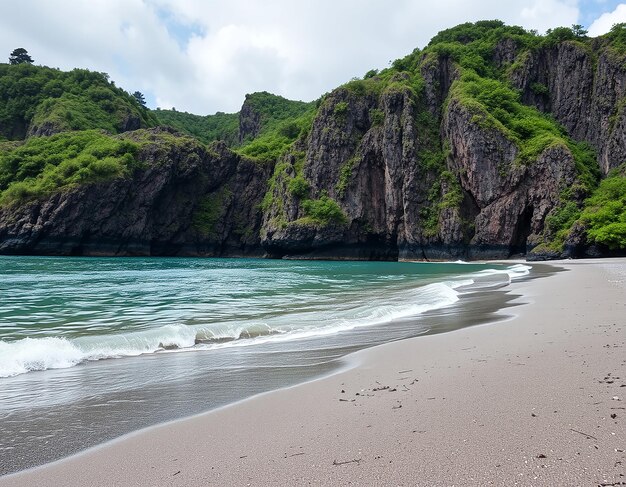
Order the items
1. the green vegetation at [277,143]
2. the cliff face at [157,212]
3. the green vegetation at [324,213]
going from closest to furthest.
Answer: the cliff face at [157,212] < the green vegetation at [324,213] < the green vegetation at [277,143]

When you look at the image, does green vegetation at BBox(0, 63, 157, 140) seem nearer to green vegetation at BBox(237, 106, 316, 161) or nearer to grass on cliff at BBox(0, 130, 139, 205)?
grass on cliff at BBox(0, 130, 139, 205)

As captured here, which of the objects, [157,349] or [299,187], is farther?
[299,187]

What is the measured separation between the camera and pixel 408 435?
3328 millimetres

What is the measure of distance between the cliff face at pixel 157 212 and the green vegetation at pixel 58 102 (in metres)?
22.7

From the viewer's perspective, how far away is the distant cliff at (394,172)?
6062 centimetres

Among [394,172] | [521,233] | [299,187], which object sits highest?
[394,172]

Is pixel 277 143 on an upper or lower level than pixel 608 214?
upper

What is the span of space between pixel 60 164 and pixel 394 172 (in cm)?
5759

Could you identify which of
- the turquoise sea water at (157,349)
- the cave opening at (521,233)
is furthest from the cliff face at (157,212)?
the turquoise sea water at (157,349)

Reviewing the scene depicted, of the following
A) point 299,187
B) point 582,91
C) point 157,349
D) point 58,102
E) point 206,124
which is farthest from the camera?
point 206,124

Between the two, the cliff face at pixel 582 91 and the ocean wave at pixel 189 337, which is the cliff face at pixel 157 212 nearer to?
the cliff face at pixel 582 91

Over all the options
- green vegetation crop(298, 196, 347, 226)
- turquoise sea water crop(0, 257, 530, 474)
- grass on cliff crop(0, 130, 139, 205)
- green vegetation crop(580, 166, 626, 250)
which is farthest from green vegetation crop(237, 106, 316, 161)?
turquoise sea water crop(0, 257, 530, 474)

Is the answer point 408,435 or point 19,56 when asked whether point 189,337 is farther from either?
point 19,56

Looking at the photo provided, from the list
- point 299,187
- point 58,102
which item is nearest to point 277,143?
point 299,187
